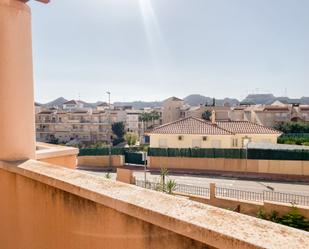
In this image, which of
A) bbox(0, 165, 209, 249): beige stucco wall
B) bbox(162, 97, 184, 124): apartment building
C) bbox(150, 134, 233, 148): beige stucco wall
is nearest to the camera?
bbox(0, 165, 209, 249): beige stucco wall

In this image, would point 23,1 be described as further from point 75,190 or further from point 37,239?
point 37,239

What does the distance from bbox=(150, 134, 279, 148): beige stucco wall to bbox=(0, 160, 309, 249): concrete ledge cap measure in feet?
96.3

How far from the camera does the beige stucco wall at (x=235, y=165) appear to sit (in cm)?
2609

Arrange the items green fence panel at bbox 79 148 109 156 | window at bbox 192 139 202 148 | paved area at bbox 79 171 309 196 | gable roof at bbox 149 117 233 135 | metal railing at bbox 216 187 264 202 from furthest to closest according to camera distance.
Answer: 1. green fence panel at bbox 79 148 109 156
2. window at bbox 192 139 202 148
3. gable roof at bbox 149 117 233 135
4. paved area at bbox 79 171 309 196
5. metal railing at bbox 216 187 264 202

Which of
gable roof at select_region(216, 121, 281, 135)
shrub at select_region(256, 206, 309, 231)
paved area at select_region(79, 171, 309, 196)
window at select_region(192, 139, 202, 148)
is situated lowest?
paved area at select_region(79, 171, 309, 196)

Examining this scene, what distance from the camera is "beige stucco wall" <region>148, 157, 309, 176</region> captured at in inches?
1027

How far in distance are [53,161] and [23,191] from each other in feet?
5.32

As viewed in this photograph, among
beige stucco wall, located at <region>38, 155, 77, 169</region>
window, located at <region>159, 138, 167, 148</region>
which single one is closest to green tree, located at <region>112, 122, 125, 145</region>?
window, located at <region>159, 138, 167, 148</region>

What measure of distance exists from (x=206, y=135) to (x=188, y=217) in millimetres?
30248

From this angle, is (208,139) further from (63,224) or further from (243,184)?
(63,224)

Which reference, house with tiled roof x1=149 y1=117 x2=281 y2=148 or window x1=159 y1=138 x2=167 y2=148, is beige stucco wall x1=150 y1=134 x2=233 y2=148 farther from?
window x1=159 y1=138 x2=167 y2=148

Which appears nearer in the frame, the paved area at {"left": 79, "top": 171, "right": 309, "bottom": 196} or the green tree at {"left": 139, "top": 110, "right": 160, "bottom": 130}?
the paved area at {"left": 79, "top": 171, "right": 309, "bottom": 196}

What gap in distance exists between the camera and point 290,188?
71.6 ft

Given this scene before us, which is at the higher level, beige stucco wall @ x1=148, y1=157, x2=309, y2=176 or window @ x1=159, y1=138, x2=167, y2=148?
window @ x1=159, y1=138, x2=167, y2=148
